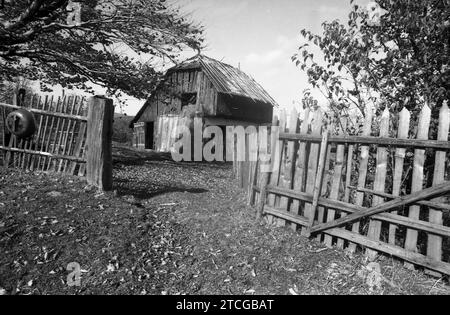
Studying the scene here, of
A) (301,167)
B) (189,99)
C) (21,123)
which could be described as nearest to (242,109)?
(189,99)

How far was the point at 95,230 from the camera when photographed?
427 centimetres

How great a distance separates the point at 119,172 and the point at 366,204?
7.02 m

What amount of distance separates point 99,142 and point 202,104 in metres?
11.7

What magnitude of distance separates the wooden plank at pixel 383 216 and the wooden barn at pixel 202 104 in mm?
12189

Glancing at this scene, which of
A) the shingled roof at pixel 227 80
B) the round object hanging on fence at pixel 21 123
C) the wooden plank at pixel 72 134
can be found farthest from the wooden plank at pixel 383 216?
the shingled roof at pixel 227 80

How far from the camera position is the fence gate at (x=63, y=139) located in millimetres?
5891

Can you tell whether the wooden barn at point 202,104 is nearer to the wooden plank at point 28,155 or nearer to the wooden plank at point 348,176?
the wooden plank at point 28,155

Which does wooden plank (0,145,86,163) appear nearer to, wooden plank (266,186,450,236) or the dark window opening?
wooden plank (266,186,450,236)

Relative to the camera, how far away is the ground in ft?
10.8

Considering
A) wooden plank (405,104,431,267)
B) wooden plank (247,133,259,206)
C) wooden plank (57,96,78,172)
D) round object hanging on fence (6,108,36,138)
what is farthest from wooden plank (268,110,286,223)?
round object hanging on fence (6,108,36,138)

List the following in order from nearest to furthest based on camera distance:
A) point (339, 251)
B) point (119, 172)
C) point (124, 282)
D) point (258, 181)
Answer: point (124, 282) → point (339, 251) → point (258, 181) → point (119, 172)
